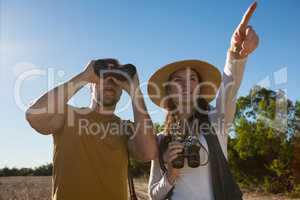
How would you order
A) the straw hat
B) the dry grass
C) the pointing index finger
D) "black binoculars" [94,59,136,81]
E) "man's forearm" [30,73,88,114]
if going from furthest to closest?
the dry grass, the straw hat, the pointing index finger, "black binoculars" [94,59,136,81], "man's forearm" [30,73,88,114]

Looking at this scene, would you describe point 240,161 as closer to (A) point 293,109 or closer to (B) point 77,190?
(A) point 293,109

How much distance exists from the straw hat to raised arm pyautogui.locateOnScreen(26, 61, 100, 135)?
0.70 metres

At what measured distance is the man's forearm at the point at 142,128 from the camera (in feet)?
9.82

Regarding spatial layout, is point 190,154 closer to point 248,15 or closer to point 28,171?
point 248,15

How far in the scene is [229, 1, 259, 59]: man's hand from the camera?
10.2 feet

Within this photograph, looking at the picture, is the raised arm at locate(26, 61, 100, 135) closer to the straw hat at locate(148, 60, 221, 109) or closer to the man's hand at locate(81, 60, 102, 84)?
the man's hand at locate(81, 60, 102, 84)

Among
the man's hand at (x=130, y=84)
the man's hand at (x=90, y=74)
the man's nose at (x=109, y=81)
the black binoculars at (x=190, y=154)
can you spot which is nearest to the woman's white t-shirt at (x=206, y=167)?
the black binoculars at (x=190, y=154)

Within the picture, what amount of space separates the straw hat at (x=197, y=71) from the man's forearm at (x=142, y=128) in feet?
1.55

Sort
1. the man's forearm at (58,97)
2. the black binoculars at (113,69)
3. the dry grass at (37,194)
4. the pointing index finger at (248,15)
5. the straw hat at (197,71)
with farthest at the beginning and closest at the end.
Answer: the dry grass at (37,194)
the straw hat at (197,71)
the pointing index finger at (248,15)
the black binoculars at (113,69)
the man's forearm at (58,97)

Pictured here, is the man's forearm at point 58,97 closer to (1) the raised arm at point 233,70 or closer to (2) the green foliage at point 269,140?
(1) the raised arm at point 233,70

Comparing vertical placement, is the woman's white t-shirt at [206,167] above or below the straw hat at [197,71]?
below

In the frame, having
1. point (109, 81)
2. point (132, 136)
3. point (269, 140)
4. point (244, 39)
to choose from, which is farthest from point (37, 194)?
point (244, 39)

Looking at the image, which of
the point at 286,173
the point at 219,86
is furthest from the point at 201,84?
the point at 286,173

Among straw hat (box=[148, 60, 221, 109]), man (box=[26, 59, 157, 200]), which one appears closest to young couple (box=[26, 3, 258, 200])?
man (box=[26, 59, 157, 200])
